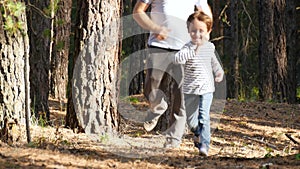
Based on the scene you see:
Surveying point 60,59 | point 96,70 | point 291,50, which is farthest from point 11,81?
point 291,50

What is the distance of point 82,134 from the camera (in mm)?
8141

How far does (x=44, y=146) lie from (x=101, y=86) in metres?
1.50

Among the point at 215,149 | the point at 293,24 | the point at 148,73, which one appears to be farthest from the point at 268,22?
the point at 148,73

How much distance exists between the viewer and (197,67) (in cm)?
666

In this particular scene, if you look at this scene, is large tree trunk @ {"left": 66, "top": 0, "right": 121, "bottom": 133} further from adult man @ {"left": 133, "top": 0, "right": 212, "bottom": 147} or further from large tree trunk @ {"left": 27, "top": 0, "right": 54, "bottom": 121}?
large tree trunk @ {"left": 27, "top": 0, "right": 54, "bottom": 121}

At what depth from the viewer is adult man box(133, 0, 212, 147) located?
6.75m

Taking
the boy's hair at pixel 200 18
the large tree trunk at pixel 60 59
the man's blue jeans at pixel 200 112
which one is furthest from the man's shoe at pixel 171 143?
the large tree trunk at pixel 60 59

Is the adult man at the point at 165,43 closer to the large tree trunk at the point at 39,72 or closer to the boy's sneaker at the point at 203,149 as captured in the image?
the boy's sneaker at the point at 203,149

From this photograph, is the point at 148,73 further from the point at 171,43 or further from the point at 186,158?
the point at 186,158

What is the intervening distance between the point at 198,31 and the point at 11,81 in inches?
84.1

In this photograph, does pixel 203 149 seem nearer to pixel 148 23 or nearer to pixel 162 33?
pixel 162 33

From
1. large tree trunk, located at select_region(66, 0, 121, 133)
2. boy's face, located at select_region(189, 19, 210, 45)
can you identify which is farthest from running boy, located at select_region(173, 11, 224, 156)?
large tree trunk, located at select_region(66, 0, 121, 133)

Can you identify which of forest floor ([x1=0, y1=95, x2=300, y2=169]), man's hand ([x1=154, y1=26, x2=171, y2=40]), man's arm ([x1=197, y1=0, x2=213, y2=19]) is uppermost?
man's arm ([x1=197, y1=0, x2=213, y2=19])

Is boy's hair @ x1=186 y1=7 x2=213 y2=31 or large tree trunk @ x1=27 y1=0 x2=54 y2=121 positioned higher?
boy's hair @ x1=186 y1=7 x2=213 y2=31
